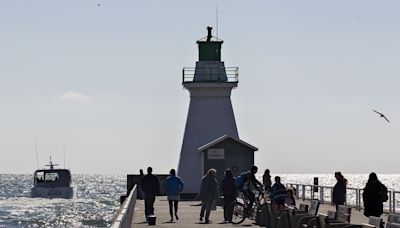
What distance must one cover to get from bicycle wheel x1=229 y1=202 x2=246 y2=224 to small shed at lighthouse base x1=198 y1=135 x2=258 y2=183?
1408 cm

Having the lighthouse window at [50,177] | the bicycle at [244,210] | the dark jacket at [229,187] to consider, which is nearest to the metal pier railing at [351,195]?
the bicycle at [244,210]

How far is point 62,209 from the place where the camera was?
281ft

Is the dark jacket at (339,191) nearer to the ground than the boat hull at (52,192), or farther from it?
farther from it

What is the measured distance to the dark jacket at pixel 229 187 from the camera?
3103 cm

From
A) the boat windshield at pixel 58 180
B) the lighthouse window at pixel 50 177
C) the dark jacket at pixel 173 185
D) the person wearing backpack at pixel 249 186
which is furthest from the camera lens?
the lighthouse window at pixel 50 177

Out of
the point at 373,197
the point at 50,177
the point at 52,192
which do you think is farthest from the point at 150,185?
the point at 50,177

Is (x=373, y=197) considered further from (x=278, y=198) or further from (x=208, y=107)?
(x=208, y=107)

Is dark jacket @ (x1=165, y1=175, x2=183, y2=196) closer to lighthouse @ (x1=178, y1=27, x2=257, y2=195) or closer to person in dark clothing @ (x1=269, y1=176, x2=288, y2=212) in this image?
person in dark clothing @ (x1=269, y1=176, x2=288, y2=212)

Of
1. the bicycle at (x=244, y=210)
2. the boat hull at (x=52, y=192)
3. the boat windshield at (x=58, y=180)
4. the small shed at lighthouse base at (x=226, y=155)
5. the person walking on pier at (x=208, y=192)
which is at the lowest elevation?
the boat hull at (x=52, y=192)

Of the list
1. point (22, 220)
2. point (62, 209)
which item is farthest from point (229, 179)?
point (62, 209)

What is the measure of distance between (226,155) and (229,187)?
1721 cm

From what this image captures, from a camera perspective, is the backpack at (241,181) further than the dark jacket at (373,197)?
Yes

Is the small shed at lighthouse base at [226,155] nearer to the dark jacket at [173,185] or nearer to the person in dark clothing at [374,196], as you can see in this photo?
the dark jacket at [173,185]

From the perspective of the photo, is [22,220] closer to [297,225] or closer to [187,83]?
[187,83]
